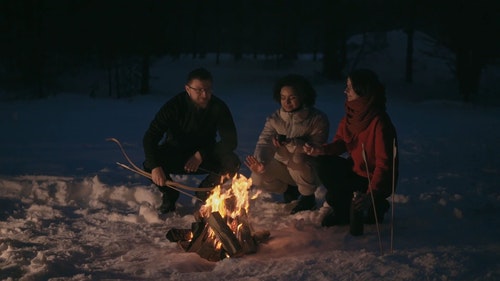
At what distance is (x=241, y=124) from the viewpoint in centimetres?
1187

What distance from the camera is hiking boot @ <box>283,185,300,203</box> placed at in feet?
18.6

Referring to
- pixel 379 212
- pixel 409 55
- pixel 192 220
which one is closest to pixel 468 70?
pixel 409 55

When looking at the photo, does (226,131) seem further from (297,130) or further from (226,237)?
(226,237)

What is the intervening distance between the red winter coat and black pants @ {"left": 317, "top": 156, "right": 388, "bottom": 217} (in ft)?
0.30

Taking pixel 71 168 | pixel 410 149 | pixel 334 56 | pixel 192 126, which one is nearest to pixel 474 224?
pixel 192 126

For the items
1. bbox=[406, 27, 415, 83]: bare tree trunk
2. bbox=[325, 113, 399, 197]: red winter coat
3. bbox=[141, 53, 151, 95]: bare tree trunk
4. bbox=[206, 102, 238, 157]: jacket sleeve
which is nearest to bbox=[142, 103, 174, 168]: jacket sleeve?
bbox=[206, 102, 238, 157]: jacket sleeve

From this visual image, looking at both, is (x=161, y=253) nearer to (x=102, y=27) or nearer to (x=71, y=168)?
(x=71, y=168)

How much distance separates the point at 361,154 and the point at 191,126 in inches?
66.0

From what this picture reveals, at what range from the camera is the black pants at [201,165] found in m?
5.44

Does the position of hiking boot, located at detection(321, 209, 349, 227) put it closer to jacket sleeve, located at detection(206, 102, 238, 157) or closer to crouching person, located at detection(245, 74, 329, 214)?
crouching person, located at detection(245, 74, 329, 214)

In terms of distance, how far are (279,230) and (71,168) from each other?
353 cm

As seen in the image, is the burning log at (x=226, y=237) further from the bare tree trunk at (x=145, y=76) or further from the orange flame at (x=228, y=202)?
the bare tree trunk at (x=145, y=76)

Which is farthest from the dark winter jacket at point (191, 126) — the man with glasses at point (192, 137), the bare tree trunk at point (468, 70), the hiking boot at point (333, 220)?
the bare tree trunk at point (468, 70)

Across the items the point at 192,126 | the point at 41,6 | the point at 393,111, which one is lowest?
the point at 393,111
